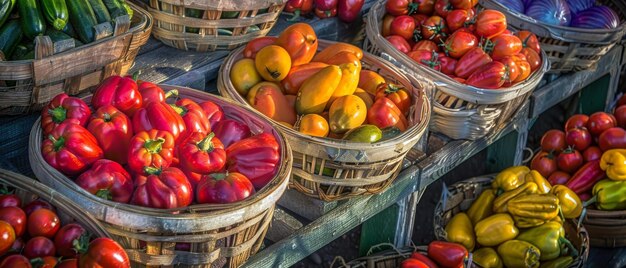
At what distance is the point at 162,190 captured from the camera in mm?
2143

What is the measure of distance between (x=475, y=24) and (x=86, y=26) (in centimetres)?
171

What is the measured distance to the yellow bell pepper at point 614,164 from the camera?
12.0 feet

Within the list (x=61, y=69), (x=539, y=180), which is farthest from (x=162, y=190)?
(x=539, y=180)

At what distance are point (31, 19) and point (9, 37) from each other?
91 millimetres

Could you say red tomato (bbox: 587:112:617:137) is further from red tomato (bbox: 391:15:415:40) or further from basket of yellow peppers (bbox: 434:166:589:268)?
red tomato (bbox: 391:15:415:40)

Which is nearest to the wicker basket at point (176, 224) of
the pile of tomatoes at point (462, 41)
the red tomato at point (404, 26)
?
the pile of tomatoes at point (462, 41)

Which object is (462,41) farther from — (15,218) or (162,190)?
(15,218)

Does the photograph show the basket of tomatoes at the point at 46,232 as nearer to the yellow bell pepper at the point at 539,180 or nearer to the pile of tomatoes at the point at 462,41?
the pile of tomatoes at the point at 462,41

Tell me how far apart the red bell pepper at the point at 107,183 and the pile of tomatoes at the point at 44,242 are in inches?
4.7

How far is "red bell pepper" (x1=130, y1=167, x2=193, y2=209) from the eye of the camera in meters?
2.14

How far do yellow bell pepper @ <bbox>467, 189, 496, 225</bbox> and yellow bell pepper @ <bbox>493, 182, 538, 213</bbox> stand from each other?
5 centimetres

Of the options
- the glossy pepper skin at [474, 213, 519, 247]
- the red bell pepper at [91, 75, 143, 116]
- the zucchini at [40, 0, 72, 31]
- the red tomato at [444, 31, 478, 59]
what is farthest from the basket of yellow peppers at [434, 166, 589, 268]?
the zucchini at [40, 0, 72, 31]

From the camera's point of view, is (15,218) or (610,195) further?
(610,195)

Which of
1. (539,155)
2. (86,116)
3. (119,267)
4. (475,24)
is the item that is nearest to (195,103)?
(86,116)
